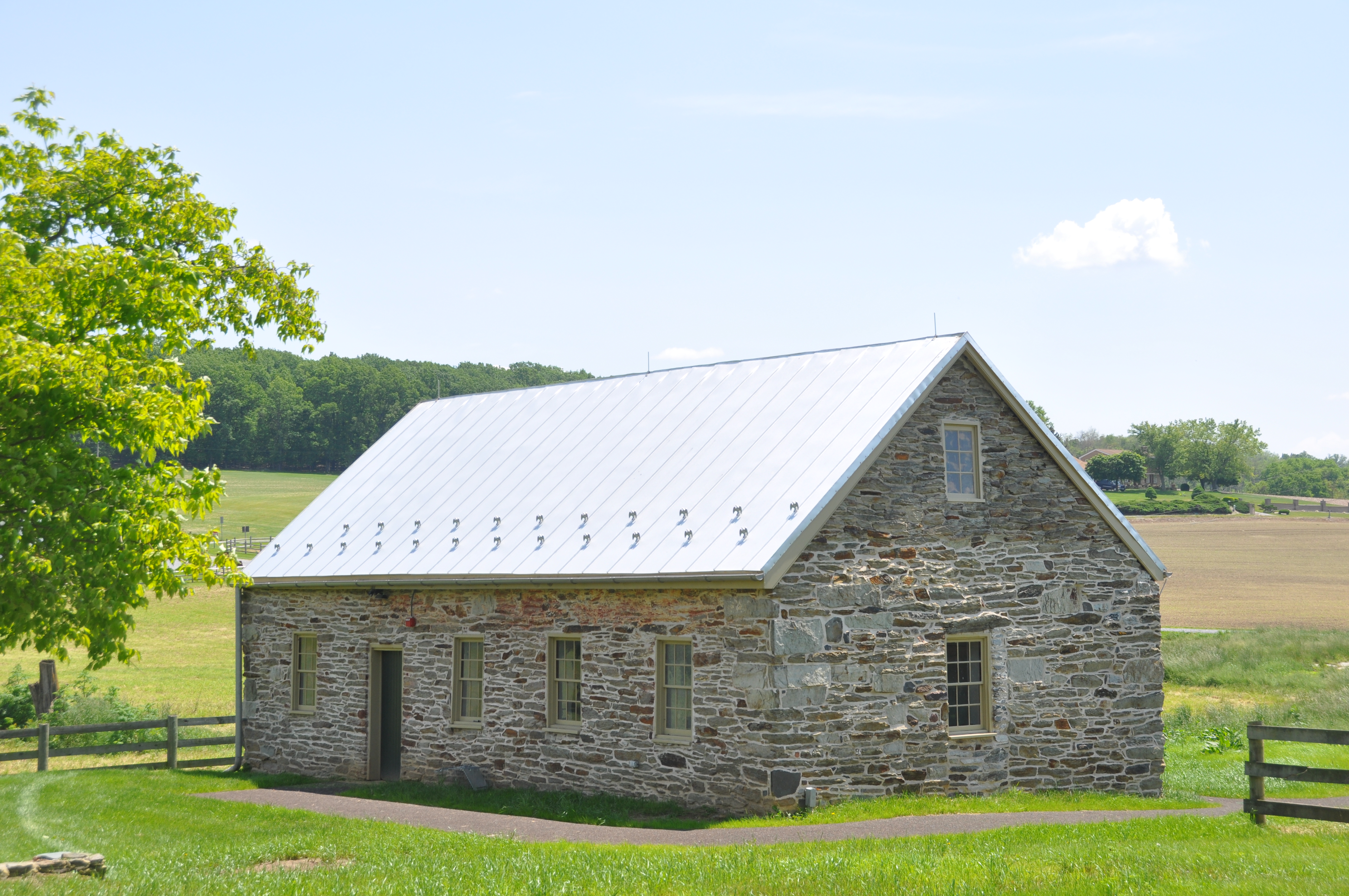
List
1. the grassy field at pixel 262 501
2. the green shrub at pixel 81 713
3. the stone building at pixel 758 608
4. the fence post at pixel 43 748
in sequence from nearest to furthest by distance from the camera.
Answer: the stone building at pixel 758 608 < the fence post at pixel 43 748 < the green shrub at pixel 81 713 < the grassy field at pixel 262 501

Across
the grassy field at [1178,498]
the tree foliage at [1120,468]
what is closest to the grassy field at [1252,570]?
the grassy field at [1178,498]

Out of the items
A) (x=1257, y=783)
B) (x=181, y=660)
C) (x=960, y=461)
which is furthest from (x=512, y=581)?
(x=181, y=660)

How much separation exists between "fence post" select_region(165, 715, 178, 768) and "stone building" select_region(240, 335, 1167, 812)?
195 centimetres

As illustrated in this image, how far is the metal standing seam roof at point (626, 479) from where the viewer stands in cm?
1686

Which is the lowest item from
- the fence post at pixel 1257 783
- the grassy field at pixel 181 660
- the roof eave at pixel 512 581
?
the grassy field at pixel 181 660

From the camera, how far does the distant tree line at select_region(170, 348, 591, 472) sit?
9212 cm

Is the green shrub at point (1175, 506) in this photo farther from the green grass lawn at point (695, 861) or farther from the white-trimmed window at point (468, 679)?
the green grass lawn at point (695, 861)

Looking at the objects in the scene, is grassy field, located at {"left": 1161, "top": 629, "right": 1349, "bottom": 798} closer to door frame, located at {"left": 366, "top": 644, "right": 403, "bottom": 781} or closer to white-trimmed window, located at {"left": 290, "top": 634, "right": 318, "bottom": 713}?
door frame, located at {"left": 366, "top": 644, "right": 403, "bottom": 781}

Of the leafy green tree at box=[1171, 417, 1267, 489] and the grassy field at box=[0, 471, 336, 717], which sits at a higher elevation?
the leafy green tree at box=[1171, 417, 1267, 489]

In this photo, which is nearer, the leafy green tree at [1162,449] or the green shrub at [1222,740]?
the green shrub at [1222,740]

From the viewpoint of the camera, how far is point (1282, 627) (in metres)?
40.6

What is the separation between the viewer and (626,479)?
1958cm

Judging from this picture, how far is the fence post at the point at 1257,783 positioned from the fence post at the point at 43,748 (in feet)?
Answer: 63.3

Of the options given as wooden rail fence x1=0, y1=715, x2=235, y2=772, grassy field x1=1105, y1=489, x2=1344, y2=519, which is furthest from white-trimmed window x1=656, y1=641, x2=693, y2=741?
grassy field x1=1105, y1=489, x2=1344, y2=519
